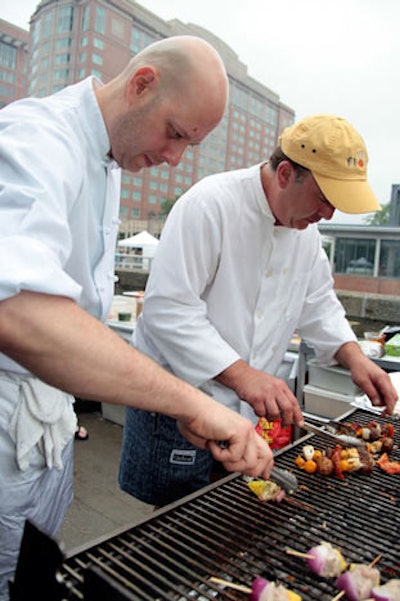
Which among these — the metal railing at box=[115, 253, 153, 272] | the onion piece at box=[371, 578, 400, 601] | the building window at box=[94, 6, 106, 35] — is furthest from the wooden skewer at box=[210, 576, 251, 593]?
the building window at box=[94, 6, 106, 35]

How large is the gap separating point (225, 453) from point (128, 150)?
38.0 inches

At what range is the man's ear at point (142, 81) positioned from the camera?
4.42 ft

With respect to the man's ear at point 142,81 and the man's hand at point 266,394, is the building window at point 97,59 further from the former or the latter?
the man's hand at point 266,394

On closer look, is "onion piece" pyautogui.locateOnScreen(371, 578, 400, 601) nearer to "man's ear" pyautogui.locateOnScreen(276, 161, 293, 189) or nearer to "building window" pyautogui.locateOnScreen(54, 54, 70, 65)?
"man's ear" pyautogui.locateOnScreen(276, 161, 293, 189)

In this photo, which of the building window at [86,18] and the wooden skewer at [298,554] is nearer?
the wooden skewer at [298,554]

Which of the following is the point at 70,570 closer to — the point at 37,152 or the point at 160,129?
the point at 37,152

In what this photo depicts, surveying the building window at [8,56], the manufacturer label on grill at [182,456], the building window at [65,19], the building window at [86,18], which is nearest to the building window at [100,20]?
the building window at [86,18]

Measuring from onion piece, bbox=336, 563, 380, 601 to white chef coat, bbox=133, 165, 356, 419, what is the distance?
2.90 ft

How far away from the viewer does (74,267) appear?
1.54 metres

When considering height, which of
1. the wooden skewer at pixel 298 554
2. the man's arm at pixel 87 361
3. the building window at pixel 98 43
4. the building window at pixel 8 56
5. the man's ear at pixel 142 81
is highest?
the building window at pixel 98 43

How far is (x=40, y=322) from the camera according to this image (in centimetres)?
94

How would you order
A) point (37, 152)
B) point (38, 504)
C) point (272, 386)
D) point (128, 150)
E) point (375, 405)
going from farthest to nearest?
point (375, 405) → point (272, 386) → point (38, 504) → point (128, 150) → point (37, 152)

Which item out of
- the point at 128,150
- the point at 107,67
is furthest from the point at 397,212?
the point at 107,67

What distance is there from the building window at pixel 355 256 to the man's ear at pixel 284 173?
17806 mm
